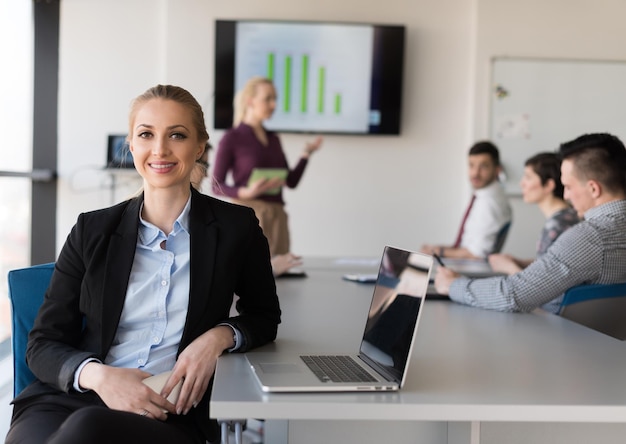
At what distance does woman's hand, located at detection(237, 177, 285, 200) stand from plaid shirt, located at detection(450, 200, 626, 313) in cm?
167

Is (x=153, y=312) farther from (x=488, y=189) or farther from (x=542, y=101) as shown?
(x=542, y=101)

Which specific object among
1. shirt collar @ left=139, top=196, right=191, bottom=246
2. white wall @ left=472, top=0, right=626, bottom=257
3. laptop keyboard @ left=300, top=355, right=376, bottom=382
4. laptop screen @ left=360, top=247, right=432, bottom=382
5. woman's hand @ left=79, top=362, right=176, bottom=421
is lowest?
woman's hand @ left=79, top=362, right=176, bottom=421

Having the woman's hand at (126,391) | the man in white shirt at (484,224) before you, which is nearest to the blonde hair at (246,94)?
the man in white shirt at (484,224)

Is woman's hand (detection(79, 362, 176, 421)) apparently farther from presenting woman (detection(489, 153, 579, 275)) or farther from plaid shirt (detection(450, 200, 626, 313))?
presenting woman (detection(489, 153, 579, 275))

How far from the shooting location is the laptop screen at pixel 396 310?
1.25 m

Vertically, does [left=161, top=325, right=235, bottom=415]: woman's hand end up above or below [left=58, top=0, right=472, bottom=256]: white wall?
below

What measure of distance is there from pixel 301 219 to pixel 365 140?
31.6 inches

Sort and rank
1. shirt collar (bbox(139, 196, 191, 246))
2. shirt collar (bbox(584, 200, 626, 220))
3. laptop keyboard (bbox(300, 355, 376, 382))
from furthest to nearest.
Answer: shirt collar (bbox(584, 200, 626, 220))
shirt collar (bbox(139, 196, 191, 246))
laptop keyboard (bbox(300, 355, 376, 382))

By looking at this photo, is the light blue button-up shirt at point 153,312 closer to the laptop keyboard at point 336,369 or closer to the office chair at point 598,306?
the laptop keyboard at point 336,369

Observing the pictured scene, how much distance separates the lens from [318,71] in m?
5.83

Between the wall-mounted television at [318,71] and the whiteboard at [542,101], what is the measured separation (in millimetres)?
809

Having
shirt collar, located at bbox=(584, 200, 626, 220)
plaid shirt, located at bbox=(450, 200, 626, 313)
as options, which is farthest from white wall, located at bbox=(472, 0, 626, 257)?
plaid shirt, located at bbox=(450, 200, 626, 313)

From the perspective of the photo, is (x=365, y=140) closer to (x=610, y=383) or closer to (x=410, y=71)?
(x=410, y=71)

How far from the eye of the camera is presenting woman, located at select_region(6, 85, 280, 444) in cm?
144
